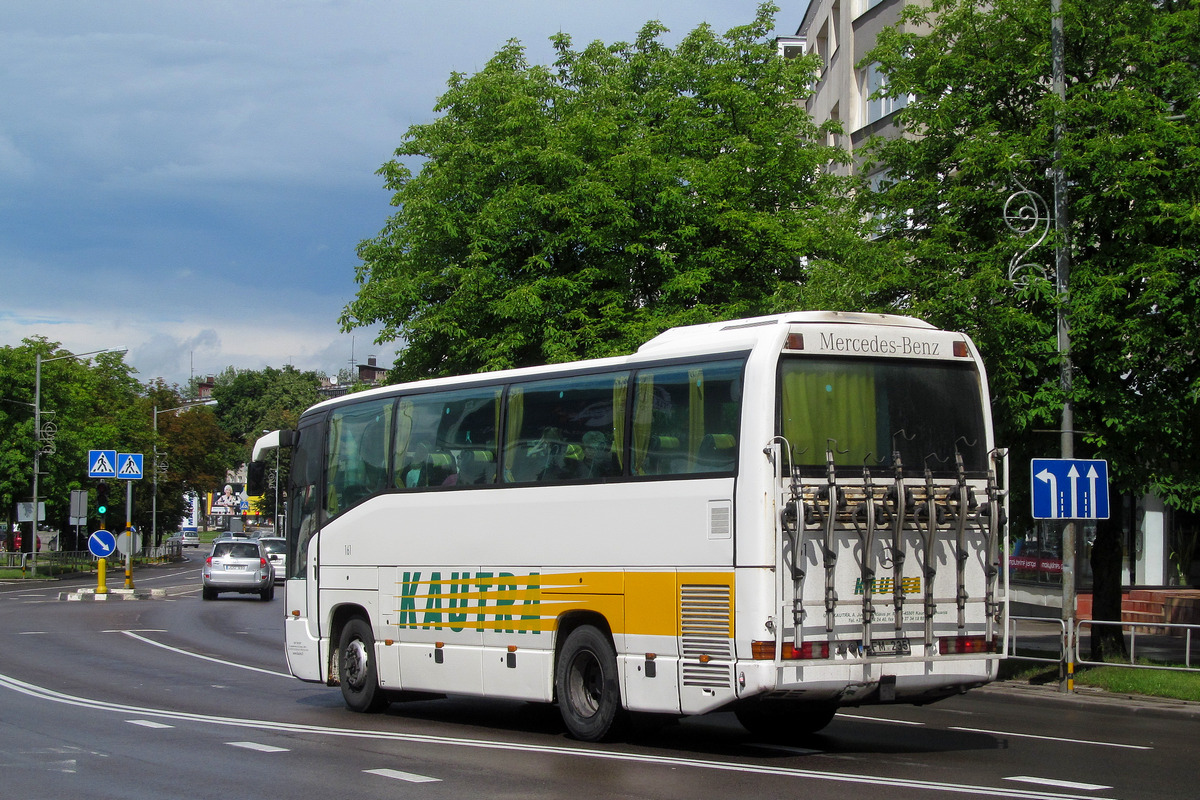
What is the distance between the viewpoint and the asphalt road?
Answer: 9289mm

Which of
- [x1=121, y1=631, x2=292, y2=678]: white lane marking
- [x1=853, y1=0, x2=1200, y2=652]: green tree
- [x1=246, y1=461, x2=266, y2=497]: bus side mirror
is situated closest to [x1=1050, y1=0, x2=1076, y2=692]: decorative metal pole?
[x1=853, y1=0, x2=1200, y2=652]: green tree

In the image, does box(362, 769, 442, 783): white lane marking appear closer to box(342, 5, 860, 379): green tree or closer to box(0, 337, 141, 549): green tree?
box(342, 5, 860, 379): green tree

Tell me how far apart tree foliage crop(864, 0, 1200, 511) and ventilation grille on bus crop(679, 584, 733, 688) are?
8.55 m

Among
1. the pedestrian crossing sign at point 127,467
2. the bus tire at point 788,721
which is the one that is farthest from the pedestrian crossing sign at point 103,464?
the bus tire at point 788,721

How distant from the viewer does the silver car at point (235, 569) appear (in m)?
40.0

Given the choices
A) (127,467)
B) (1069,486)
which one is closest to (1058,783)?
(1069,486)

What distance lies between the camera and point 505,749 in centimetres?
1146

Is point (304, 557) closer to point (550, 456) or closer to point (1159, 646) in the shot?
point (550, 456)

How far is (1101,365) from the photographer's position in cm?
1797

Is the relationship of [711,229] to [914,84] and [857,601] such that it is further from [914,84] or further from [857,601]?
[857,601]

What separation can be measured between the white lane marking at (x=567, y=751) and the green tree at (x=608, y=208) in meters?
12.2

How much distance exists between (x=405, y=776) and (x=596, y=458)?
11.1ft

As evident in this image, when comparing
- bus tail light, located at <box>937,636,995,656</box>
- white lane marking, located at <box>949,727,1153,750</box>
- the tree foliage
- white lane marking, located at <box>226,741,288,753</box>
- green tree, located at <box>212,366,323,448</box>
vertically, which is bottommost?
white lane marking, located at <box>949,727,1153,750</box>

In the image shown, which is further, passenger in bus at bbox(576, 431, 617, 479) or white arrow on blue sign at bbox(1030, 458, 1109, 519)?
white arrow on blue sign at bbox(1030, 458, 1109, 519)
